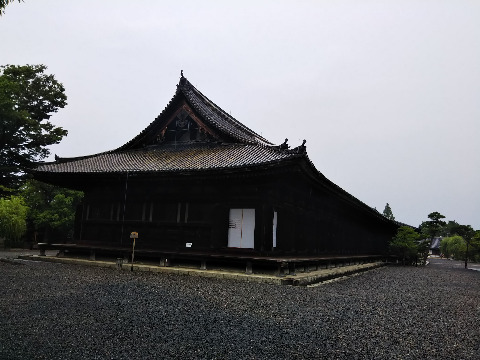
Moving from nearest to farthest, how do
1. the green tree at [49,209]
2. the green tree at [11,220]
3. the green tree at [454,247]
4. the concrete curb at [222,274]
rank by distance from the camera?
1. the concrete curb at [222,274]
2. the green tree at [11,220]
3. the green tree at [49,209]
4. the green tree at [454,247]

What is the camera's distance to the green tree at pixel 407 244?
34.3 metres

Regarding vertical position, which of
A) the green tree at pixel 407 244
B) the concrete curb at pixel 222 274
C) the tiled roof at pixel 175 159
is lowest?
the concrete curb at pixel 222 274

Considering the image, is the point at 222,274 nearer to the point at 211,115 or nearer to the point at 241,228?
the point at 241,228

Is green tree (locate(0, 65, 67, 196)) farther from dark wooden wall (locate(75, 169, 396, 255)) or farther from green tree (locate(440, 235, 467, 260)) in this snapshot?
green tree (locate(440, 235, 467, 260))

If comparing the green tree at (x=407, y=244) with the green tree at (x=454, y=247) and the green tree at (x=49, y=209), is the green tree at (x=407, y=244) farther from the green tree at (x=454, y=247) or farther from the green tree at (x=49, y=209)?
the green tree at (x=49, y=209)

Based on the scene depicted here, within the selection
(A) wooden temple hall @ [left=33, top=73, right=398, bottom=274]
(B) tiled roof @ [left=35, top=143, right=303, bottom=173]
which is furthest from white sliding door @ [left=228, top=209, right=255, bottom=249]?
(B) tiled roof @ [left=35, top=143, right=303, bottom=173]

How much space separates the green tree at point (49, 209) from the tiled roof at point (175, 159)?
1428 centimetres

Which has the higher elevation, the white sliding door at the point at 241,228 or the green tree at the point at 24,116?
the green tree at the point at 24,116

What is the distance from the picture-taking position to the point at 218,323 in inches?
241

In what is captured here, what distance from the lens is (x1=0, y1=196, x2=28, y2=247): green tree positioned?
28.1m

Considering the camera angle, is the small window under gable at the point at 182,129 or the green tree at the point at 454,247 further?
the green tree at the point at 454,247

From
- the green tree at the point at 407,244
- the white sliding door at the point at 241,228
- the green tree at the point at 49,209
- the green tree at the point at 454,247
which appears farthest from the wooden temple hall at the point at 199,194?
the green tree at the point at 454,247

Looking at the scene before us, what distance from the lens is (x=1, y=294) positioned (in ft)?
26.3

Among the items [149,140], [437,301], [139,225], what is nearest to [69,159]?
[149,140]
